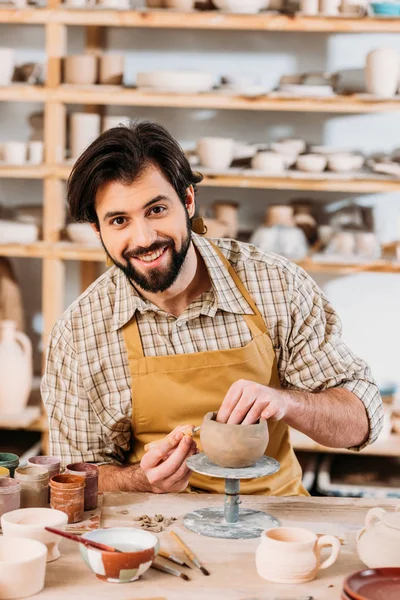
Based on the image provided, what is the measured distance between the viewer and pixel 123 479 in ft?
6.78

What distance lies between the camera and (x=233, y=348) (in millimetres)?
2242

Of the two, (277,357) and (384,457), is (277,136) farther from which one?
(277,357)

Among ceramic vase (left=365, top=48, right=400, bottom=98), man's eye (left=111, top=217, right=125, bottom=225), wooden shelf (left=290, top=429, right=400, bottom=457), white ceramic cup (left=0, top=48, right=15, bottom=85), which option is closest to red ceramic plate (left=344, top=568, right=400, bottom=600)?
man's eye (left=111, top=217, right=125, bottom=225)

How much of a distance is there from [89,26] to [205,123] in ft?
2.29

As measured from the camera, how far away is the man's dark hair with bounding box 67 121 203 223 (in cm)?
213

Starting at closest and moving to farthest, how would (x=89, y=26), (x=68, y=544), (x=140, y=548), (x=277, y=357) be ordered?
1. (x=140, y=548)
2. (x=68, y=544)
3. (x=277, y=357)
4. (x=89, y=26)

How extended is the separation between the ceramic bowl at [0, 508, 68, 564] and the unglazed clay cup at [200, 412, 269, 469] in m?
0.31

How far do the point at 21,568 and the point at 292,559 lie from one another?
45 cm

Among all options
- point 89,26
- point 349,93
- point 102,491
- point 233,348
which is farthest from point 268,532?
point 89,26

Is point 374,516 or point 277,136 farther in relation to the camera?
point 277,136

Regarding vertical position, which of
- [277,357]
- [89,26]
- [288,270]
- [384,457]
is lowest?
[384,457]

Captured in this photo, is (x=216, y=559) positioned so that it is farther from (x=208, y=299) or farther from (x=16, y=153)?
(x=16, y=153)

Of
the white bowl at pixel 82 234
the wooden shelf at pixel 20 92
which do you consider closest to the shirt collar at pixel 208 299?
the white bowl at pixel 82 234

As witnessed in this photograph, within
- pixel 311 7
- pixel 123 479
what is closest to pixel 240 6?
pixel 311 7
